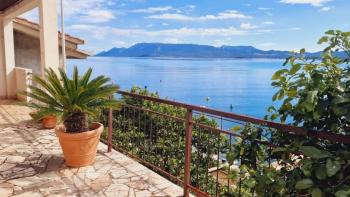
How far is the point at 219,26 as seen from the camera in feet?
266

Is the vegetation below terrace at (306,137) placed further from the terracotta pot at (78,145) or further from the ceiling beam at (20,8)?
the ceiling beam at (20,8)

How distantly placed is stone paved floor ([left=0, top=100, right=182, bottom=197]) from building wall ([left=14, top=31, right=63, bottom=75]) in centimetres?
556

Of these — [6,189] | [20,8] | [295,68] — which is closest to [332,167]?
[295,68]

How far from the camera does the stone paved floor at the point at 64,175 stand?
11.2 ft

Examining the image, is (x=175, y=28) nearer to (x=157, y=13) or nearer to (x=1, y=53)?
A: (x=157, y=13)

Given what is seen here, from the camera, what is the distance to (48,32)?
22.2ft

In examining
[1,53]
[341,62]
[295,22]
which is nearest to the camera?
[341,62]

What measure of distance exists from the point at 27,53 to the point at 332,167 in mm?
10576

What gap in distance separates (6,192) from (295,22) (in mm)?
81969

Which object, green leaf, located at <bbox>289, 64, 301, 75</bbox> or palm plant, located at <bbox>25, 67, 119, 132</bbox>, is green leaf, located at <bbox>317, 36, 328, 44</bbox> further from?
palm plant, located at <bbox>25, 67, 119, 132</bbox>

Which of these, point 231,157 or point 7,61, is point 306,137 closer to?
point 231,157

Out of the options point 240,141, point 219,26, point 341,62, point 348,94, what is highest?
point 219,26

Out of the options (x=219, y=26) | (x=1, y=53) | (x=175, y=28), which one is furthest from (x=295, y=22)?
(x=1, y=53)

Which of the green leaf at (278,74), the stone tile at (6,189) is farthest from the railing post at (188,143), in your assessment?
the stone tile at (6,189)
